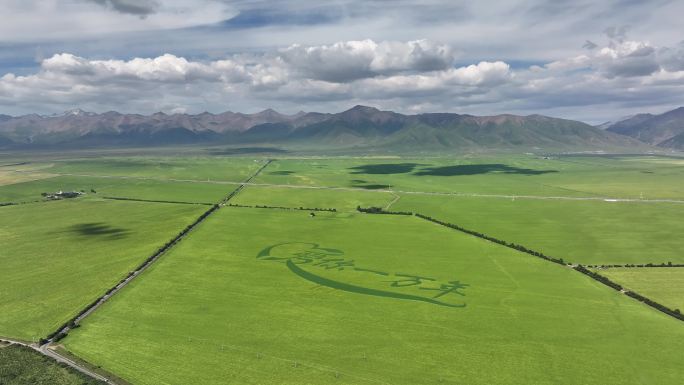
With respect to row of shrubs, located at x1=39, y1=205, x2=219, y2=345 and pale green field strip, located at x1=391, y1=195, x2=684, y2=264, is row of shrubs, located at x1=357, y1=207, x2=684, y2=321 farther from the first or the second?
row of shrubs, located at x1=39, y1=205, x2=219, y2=345

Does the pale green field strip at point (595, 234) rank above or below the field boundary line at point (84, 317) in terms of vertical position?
above

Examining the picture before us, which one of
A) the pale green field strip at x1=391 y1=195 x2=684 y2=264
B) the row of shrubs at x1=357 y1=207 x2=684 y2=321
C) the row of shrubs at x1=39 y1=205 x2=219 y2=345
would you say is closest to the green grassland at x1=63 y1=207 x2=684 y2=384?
the row of shrubs at x1=39 y1=205 x2=219 y2=345

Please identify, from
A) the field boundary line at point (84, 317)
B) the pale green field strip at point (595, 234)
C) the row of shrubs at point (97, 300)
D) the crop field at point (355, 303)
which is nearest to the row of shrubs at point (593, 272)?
the crop field at point (355, 303)

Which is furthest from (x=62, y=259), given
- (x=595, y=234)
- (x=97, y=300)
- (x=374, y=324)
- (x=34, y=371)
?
(x=595, y=234)

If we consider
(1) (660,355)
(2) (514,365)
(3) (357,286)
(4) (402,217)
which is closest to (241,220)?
(4) (402,217)

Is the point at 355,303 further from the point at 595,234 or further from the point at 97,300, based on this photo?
the point at 595,234

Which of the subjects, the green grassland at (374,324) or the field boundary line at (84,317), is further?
the field boundary line at (84,317)

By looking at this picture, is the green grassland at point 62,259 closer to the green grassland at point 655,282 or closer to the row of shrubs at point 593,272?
the row of shrubs at point 593,272
